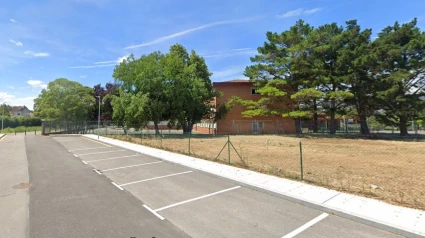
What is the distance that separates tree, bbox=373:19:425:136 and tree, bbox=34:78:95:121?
4360cm

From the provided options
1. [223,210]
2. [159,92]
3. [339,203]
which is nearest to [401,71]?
[159,92]

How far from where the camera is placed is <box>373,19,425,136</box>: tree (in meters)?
28.6

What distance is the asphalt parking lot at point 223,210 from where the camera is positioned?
4.41 meters

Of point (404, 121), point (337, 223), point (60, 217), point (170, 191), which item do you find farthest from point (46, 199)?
point (404, 121)

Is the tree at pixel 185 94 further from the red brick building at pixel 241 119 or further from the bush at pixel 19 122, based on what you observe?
the bush at pixel 19 122

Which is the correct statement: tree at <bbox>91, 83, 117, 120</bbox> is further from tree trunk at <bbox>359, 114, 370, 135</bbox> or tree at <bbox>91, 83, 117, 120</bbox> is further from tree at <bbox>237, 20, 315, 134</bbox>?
tree trunk at <bbox>359, 114, 370, 135</bbox>

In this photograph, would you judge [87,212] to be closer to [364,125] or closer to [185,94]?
[185,94]

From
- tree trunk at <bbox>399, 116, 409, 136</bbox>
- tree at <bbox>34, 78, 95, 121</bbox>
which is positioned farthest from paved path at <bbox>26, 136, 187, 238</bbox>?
tree trunk at <bbox>399, 116, 409, 136</bbox>

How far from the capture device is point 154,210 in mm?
5465

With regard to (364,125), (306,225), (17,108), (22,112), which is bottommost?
(306,225)

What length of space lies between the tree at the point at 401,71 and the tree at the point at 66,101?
143 ft

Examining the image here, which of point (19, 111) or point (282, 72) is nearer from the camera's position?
point (282, 72)

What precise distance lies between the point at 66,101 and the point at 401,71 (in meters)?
47.8

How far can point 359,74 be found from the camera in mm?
31562
